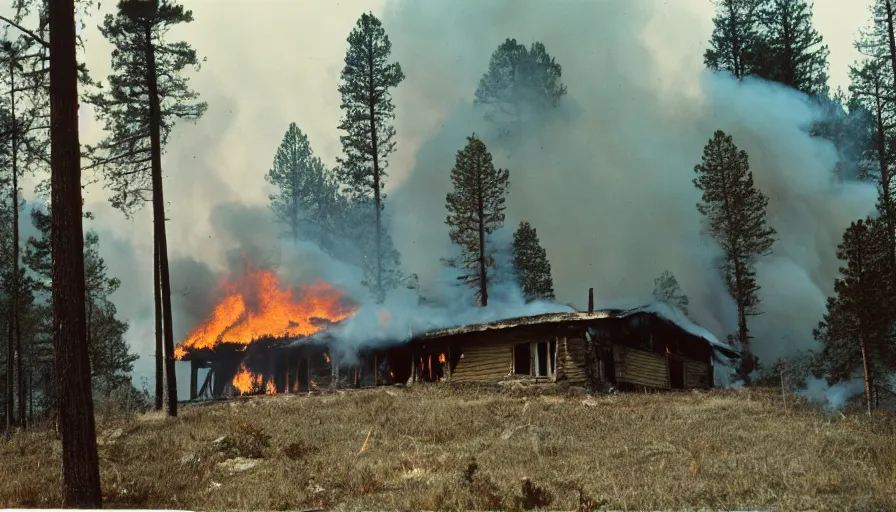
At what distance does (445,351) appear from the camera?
1547 inches

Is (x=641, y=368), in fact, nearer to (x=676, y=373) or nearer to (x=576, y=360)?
(x=676, y=373)

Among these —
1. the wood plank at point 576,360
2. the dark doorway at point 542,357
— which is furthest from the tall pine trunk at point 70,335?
the dark doorway at point 542,357

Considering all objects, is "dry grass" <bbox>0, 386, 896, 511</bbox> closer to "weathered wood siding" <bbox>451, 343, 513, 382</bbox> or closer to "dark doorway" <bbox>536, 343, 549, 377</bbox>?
"dark doorway" <bbox>536, 343, 549, 377</bbox>

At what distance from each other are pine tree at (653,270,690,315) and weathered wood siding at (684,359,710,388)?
62.3ft

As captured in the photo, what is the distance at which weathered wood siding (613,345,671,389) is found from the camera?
35906 mm

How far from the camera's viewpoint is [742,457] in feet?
45.8

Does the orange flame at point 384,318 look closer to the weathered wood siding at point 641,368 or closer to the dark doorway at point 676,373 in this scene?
the weathered wood siding at point 641,368

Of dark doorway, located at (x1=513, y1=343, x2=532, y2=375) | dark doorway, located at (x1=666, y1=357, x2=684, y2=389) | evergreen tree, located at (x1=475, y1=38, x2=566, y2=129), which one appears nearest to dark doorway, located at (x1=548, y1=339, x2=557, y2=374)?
dark doorway, located at (x1=513, y1=343, x2=532, y2=375)

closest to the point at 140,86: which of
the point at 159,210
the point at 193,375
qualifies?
the point at 159,210

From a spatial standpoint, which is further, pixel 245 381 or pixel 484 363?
pixel 245 381

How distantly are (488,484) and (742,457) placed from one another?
16.5 feet

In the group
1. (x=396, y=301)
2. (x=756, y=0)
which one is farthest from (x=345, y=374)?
(x=756, y=0)

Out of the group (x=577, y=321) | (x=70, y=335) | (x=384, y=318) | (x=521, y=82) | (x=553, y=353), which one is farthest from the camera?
(x=521, y=82)

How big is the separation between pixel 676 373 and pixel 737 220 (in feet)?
43.6
